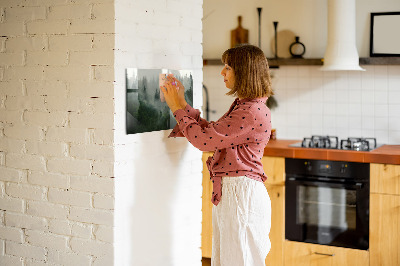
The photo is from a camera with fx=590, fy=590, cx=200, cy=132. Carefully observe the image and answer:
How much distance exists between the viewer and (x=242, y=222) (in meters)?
2.71

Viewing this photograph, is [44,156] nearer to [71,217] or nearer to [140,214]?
[71,217]

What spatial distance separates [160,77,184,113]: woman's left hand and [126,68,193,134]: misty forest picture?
0.05 meters

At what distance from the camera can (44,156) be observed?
2.78 meters

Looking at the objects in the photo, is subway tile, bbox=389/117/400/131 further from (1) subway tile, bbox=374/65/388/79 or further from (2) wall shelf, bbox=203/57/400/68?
(2) wall shelf, bbox=203/57/400/68

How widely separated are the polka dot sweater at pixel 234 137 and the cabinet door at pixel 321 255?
1.60 metres

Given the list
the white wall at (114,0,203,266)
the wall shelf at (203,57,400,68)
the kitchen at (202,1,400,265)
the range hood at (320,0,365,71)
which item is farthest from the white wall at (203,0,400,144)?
the white wall at (114,0,203,266)

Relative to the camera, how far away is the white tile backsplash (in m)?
4.56

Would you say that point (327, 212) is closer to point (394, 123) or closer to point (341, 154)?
point (341, 154)

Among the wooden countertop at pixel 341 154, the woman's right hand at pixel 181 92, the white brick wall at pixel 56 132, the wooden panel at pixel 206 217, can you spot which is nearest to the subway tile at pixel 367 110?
the wooden countertop at pixel 341 154

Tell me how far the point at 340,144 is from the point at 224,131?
6.24ft

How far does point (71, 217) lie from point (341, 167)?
6.80ft

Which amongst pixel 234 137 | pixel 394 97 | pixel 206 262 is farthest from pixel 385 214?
pixel 234 137

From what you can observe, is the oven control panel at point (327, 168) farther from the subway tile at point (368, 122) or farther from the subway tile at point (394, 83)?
the subway tile at point (394, 83)

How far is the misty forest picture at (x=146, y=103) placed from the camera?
8.79ft
